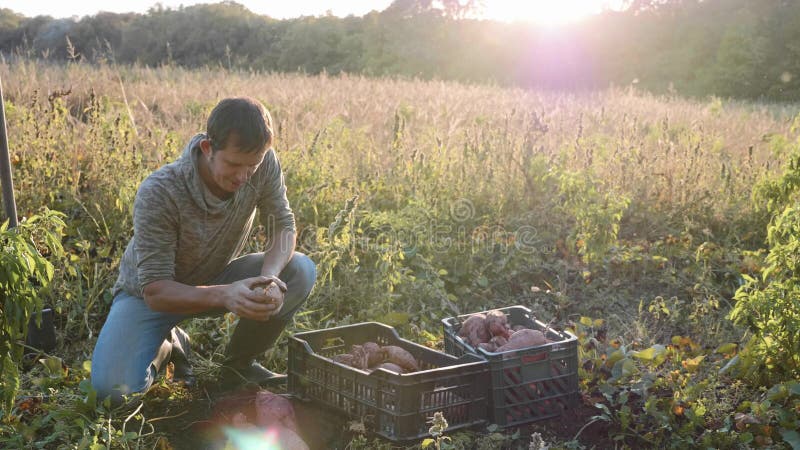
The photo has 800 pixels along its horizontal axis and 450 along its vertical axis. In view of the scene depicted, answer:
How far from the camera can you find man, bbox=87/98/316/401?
2703mm

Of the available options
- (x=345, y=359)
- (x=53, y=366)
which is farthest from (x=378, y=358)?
(x=53, y=366)

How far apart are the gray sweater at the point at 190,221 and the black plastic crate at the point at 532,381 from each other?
1118 mm

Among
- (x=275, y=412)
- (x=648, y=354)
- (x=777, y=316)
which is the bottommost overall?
(x=275, y=412)

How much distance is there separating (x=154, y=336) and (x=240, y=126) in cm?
110

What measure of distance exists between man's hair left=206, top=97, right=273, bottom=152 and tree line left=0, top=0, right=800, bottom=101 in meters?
23.2

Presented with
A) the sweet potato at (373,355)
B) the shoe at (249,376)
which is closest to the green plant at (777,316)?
the sweet potato at (373,355)

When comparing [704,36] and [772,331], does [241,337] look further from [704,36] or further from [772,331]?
[704,36]

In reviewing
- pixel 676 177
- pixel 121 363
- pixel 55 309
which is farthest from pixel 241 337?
pixel 676 177

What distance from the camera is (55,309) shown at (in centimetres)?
390

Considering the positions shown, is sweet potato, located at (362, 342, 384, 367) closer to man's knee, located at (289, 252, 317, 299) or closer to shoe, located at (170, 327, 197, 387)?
man's knee, located at (289, 252, 317, 299)

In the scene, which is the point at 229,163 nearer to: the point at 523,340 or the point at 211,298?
the point at 211,298

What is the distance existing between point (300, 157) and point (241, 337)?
2.23m

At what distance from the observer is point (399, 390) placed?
8.56 feet

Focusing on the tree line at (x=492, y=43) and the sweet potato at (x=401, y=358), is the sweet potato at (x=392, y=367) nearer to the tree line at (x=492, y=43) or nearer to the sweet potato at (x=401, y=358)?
the sweet potato at (x=401, y=358)
